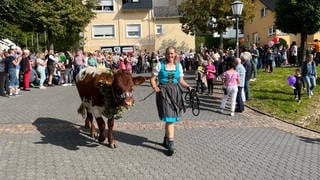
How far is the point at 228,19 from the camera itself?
36281 millimetres

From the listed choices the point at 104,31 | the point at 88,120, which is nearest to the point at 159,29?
the point at 104,31

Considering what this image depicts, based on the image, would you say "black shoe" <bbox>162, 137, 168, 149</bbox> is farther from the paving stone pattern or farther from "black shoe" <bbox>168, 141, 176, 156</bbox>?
"black shoe" <bbox>168, 141, 176, 156</bbox>

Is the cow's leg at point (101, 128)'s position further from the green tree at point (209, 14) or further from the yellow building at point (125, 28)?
the yellow building at point (125, 28)

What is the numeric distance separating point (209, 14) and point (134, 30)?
17.1 meters

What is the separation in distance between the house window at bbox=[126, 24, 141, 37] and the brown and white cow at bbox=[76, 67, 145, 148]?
42093 millimetres

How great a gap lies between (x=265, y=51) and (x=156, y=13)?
29.0 metres

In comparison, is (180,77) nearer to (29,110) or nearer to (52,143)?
(52,143)

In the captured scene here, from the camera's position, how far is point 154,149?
955cm

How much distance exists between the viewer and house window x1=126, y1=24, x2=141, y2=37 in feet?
171

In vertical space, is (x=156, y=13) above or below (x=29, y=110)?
above

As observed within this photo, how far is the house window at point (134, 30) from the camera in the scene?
52000mm

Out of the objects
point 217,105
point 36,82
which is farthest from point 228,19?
point 217,105

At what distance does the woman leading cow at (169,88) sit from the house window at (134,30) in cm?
4343

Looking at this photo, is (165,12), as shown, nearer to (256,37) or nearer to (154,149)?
(256,37)
